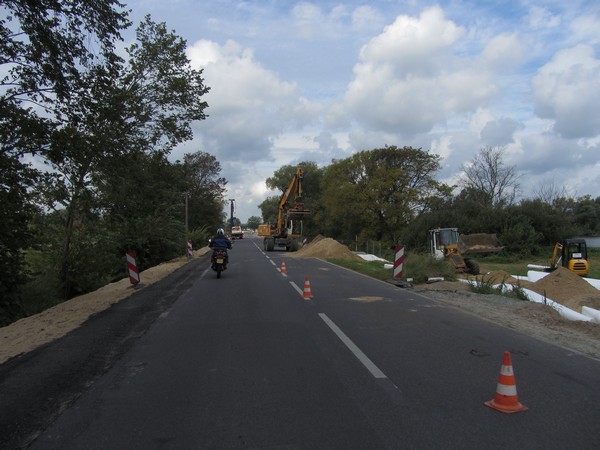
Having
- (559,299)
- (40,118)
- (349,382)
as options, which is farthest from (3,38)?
(559,299)

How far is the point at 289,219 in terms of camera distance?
128 feet

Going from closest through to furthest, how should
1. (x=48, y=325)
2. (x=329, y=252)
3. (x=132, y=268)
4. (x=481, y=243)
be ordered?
(x=48, y=325)
(x=132, y=268)
(x=329, y=252)
(x=481, y=243)

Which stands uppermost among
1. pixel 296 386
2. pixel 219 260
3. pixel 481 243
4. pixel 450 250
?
pixel 481 243

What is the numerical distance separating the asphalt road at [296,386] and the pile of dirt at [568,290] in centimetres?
567

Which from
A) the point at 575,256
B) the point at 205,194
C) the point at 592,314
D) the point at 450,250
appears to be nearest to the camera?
the point at 592,314

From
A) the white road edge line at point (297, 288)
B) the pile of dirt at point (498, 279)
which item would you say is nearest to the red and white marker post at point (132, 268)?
the white road edge line at point (297, 288)

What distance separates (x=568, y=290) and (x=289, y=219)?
84.1ft

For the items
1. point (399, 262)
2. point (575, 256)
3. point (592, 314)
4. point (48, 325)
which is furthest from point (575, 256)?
point (48, 325)

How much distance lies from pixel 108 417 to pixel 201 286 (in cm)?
1194

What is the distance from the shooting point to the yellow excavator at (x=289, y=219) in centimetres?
3778

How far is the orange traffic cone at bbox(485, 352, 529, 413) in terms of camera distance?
15.2 feet

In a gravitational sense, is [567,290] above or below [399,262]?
below

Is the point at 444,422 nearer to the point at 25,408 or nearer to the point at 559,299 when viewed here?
the point at 25,408

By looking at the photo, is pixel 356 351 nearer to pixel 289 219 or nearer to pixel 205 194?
pixel 289 219
